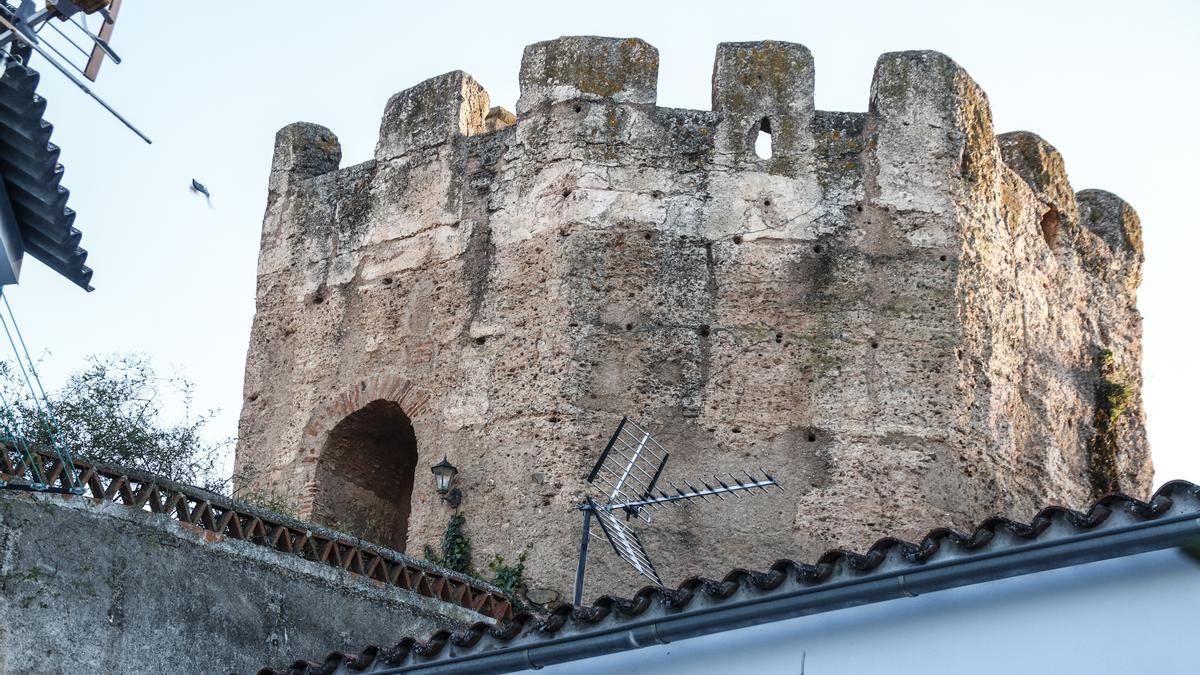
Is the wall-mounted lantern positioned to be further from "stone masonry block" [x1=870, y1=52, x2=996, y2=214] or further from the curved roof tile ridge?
the curved roof tile ridge

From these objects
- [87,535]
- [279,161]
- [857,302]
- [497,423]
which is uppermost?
[279,161]

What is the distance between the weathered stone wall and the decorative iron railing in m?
0.10

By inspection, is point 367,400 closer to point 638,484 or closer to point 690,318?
point 638,484

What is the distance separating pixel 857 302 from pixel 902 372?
671 mm

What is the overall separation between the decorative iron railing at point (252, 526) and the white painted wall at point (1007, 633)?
13.7 ft

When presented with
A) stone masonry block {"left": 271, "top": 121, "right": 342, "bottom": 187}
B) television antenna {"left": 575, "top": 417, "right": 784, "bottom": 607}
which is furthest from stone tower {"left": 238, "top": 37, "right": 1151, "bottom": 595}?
stone masonry block {"left": 271, "top": 121, "right": 342, "bottom": 187}

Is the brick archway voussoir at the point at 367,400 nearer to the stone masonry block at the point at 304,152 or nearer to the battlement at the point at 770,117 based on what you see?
the battlement at the point at 770,117

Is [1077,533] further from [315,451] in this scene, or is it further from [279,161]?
[279,161]

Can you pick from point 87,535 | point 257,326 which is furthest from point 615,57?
A: point 87,535

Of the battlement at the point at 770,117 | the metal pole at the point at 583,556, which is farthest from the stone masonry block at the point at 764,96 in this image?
the metal pole at the point at 583,556

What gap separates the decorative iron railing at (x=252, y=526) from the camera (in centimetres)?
1105

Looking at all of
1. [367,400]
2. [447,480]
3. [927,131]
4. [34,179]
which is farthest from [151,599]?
[927,131]

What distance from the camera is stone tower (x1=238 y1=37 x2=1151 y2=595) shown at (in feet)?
49.2

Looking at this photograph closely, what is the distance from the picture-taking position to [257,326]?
17.5m
